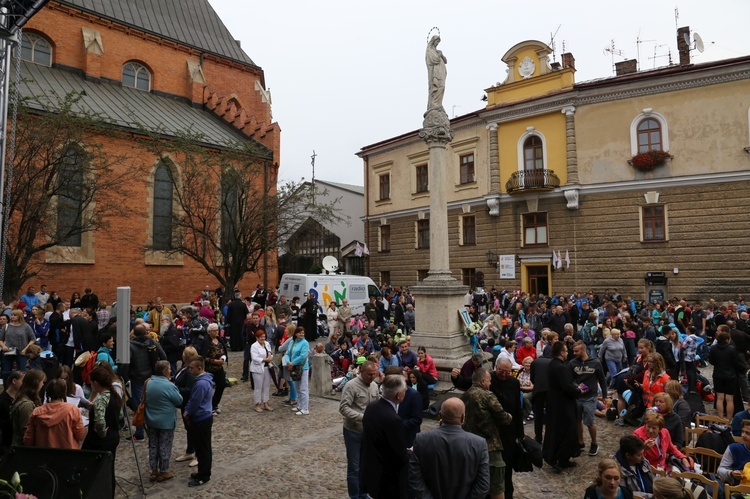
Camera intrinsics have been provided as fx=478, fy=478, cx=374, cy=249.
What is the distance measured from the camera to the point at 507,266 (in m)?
25.6

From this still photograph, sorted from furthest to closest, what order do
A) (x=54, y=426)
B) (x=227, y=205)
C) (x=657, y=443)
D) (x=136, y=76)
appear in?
(x=136, y=76) < (x=227, y=205) < (x=657, y=443) < (x=54, y=426)

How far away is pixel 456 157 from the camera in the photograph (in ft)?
93.8

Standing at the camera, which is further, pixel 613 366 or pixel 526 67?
pixel 526 67

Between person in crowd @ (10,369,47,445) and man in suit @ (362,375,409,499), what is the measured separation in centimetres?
355

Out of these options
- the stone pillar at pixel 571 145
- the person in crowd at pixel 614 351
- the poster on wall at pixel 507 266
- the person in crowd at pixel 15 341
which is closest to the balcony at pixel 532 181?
the stone pillar at pixel 571 145

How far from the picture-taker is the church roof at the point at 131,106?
74.6 ft

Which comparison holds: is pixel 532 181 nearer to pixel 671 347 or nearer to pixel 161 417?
pixel 671 347

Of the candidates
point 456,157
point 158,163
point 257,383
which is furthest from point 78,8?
point 257,383

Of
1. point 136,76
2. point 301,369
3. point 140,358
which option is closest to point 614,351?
point 301,369

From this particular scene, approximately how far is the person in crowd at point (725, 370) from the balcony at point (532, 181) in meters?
16.7

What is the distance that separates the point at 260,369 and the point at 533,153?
67.5ft

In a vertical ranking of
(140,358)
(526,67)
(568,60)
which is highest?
(568,60)

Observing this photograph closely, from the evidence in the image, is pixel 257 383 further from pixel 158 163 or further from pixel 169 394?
pixel 158 163

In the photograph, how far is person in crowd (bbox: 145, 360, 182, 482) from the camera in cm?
607
